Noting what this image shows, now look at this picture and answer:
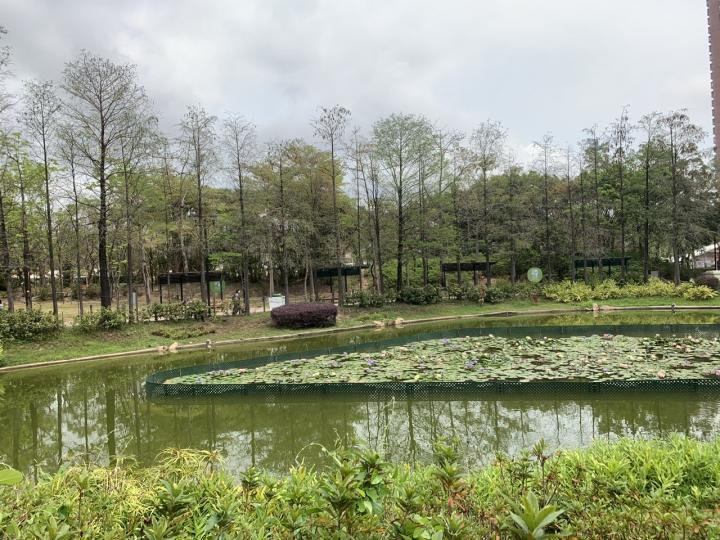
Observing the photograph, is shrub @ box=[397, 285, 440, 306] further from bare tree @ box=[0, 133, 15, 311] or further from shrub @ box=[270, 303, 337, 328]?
bare tree @ box=[0, 133, 15, 311]

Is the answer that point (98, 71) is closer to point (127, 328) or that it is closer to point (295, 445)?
point (127, 328)

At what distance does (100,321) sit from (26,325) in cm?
209

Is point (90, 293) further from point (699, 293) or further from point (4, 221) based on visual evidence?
point (699, 293)

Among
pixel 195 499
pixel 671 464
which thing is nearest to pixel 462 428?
pixel 671 464

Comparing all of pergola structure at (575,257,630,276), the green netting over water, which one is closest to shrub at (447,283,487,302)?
pergola structure at (575,257,630,276)

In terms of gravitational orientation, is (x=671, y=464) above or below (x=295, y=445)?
above

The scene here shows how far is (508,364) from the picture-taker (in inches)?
358

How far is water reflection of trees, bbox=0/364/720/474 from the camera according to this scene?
5.59m

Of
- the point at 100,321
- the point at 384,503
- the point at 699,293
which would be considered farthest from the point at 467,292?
the point at 384,503

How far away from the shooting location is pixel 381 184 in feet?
77.0

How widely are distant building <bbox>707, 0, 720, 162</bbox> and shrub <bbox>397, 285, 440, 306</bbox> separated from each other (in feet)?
139

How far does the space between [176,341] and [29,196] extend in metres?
10.3

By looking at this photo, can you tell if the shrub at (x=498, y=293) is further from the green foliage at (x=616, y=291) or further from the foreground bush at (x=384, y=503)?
the foreground bush at (x=384, y=503)

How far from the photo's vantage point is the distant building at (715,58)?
4538 centimetres
